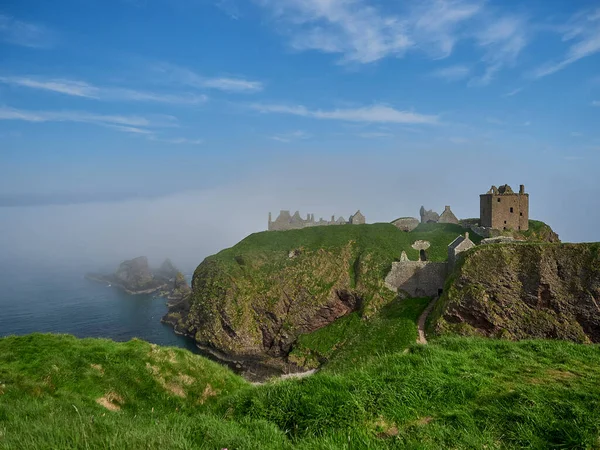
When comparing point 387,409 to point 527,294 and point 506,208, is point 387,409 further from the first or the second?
point 506,208

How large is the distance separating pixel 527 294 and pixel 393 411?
36494 mm

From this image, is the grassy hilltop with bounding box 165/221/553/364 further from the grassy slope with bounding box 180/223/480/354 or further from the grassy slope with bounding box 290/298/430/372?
the grassy slope with bounding box 290/298/430/372

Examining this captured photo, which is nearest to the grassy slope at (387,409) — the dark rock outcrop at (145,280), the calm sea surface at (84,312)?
the calm sea surface at (84,312)

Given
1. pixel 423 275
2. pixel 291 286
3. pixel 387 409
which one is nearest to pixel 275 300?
pixel 291 286

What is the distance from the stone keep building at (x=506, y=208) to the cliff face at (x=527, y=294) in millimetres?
20916

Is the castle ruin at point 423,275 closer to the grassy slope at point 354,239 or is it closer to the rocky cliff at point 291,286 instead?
the rocky cliff at point 291,286

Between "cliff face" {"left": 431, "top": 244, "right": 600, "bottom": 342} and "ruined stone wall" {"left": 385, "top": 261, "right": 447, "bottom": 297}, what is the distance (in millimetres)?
8336

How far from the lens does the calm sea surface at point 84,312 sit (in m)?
70.3

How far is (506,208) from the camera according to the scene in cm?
5884

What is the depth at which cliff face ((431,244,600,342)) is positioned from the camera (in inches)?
1385

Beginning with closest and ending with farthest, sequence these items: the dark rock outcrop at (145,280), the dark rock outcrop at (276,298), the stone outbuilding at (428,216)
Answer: the dark rock outcrop at (276,298) → the stone outbuilding at (428,216) → the dark rock outcrop at (145,280)

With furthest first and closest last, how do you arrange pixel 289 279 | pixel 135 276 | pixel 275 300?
pixel 135 276 → pixel 289 279 → pixel 275 300

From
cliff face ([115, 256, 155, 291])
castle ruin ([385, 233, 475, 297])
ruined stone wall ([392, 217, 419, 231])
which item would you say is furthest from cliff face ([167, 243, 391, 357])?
cliff face ([115, 256, 155, 291])

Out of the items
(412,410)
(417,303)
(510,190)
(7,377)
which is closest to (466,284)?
(417,303)
